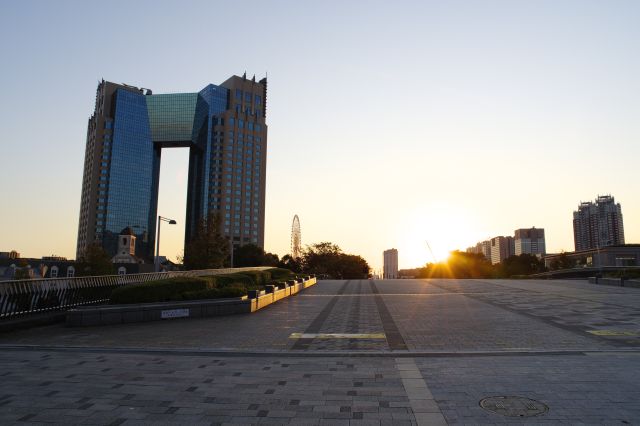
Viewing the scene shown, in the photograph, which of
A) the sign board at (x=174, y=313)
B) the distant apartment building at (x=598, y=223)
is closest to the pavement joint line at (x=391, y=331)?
the sign board at (x=174, y=313)

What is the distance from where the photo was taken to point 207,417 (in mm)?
5188

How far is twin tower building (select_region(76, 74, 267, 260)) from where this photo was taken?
149 m

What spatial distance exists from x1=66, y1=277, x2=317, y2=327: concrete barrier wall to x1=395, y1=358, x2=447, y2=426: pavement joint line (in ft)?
29.2

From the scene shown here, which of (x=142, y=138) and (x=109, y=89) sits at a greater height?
(x=109, y=89)

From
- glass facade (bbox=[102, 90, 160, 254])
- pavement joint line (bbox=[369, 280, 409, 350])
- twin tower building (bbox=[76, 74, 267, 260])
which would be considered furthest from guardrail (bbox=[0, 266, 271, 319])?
glass facade (bbox=[102, 90, 160, 254])

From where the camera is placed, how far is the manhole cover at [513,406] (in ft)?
16.9

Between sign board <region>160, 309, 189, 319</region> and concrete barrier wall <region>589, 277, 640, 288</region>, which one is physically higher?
concrete barrier wall <region>589, 277, 640, 288</region>

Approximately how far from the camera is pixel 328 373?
718 cm

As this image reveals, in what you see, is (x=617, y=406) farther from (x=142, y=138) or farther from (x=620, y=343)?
(x=142, y=138)

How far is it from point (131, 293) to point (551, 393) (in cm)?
1291

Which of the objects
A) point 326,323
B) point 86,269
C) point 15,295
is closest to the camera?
point 15,295

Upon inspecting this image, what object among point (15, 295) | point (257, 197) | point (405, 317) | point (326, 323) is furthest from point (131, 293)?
point (257, 197)

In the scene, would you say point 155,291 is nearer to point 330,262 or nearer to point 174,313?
point 174,313

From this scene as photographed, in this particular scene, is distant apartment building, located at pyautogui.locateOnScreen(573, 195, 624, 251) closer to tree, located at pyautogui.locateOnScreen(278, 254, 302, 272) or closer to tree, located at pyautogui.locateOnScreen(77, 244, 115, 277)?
tree, located at pyautogui.locateOnScreen(278, 254, 302, 272)
